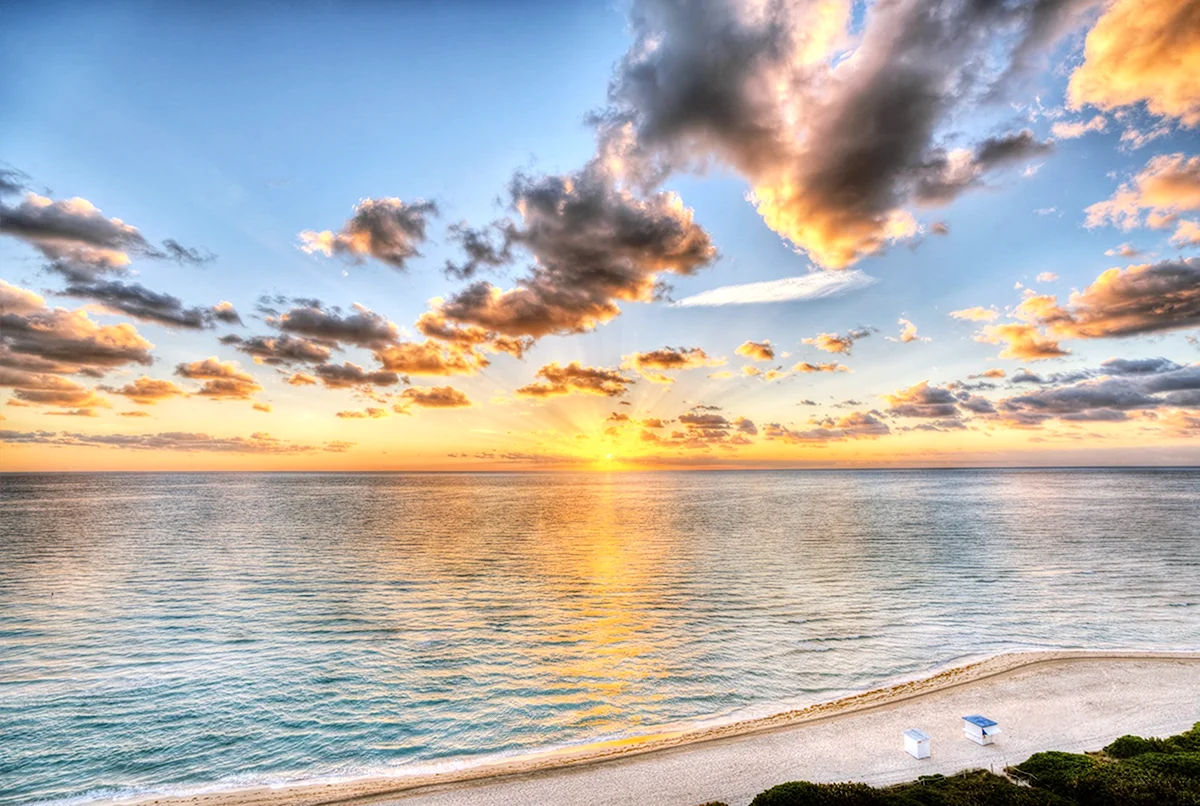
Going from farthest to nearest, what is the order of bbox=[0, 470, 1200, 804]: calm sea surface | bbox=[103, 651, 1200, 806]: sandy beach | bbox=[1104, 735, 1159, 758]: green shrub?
bbox=[0, 470, 1200, 804]: calm sea surface, bbox=[1104, 735, 1159, 758]: green shrub, bbox=[103, 651, 1200, 806]: sandy beach

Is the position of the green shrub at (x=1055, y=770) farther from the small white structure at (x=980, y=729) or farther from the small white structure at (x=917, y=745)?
the small white structure at (x=917, y=745)

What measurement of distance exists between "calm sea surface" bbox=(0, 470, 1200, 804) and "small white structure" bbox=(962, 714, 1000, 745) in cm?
626

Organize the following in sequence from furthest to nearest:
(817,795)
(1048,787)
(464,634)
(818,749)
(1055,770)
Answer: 1. (464,634)
2. (818,749)
3. (1055,770)
4. (1048,787)
5. (817,795)

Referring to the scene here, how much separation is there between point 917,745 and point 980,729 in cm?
248

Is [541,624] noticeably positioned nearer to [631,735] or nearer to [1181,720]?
[631,735]

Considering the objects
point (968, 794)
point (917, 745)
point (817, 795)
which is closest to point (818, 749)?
point (917, 745)

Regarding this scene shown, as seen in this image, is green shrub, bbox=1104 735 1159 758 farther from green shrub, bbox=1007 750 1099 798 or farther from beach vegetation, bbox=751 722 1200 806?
green shrub, bbox=1007 750 1099 798

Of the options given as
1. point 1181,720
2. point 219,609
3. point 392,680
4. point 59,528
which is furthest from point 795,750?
point 59,528

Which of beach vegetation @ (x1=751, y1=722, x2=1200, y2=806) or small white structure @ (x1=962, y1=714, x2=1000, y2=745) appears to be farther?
small white structure @ (x1=962, y1=714, x2=1000, y2=745)

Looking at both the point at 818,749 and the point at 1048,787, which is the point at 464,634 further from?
the point at 1048,787

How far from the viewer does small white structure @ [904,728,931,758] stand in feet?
52.6

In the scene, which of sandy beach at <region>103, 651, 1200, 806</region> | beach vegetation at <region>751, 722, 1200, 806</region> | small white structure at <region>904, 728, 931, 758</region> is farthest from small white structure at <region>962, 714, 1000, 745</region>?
small white structure at <region>904, 728, 931, 758</region>

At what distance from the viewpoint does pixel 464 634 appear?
31016mm

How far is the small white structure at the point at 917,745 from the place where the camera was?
1603cm
